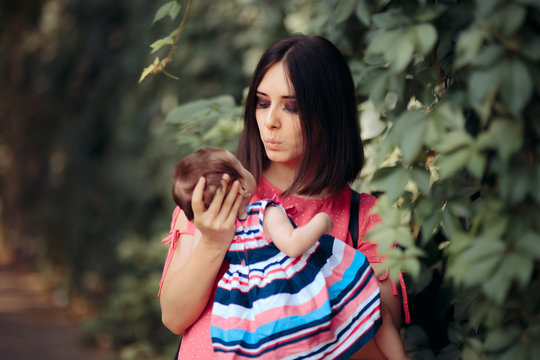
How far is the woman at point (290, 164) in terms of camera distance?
1.62m

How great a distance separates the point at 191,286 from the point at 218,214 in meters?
0.21

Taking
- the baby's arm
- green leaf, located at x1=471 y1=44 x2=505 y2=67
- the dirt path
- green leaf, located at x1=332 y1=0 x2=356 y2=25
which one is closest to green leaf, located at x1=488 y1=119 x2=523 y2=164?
green leaf, located at x1=471 y1=44 x2=505 y2=67

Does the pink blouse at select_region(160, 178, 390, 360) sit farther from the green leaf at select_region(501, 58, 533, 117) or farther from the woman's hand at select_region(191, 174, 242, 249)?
the green leaf at select_region(501, 58, 533, 117)

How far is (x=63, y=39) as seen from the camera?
6.70 m

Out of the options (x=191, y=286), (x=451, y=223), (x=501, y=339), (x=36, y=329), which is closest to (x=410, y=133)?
(x=451, y=223)

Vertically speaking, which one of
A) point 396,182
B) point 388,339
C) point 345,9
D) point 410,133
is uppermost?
point 345,9

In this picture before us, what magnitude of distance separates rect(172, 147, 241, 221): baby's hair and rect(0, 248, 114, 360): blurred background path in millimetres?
4080

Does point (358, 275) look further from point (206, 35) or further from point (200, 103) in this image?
point (206, 35)

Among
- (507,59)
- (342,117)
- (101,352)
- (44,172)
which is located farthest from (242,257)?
(44,172)

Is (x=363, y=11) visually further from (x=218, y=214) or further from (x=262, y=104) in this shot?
(x=218, y=214)

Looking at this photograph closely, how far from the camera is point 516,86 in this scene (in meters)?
1.01

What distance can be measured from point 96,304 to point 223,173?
500cm

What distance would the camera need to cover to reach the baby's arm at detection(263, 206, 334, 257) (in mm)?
1494

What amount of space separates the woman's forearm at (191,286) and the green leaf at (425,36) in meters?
0.75
